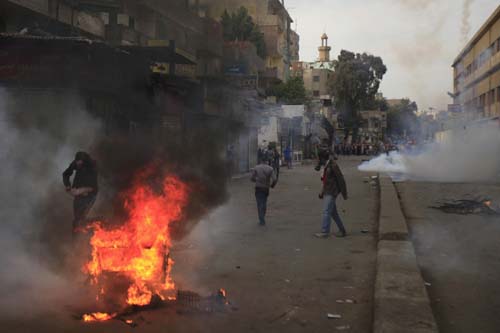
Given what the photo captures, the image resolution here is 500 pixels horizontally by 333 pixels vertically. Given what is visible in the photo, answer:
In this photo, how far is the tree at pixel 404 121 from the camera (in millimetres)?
67025

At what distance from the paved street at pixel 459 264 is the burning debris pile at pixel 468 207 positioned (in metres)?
0.40

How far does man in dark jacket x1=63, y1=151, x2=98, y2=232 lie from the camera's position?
734cm

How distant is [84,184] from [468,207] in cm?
968

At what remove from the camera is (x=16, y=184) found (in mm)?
8875

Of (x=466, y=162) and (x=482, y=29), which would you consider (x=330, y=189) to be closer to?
(x=466, y=162)

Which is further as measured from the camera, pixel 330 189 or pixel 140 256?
pixel 330 189

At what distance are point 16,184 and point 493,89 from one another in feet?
125

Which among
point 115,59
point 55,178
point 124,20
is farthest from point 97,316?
point 124,20

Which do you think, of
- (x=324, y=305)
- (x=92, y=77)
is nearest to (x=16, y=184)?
(x=92, y=77)

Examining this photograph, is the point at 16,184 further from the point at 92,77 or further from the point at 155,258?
the point at 155,258

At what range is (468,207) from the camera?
1302cm

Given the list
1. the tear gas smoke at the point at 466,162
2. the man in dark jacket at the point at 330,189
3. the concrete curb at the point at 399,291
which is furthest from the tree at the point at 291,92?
the concrete curb at the point at 399,291

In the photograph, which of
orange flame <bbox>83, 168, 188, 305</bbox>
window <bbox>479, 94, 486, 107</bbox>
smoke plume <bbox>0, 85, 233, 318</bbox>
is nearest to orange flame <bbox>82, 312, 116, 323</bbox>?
orange flame <bbox>83, 168, 188, 305</bbox>

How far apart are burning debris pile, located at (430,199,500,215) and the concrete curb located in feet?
13.6
